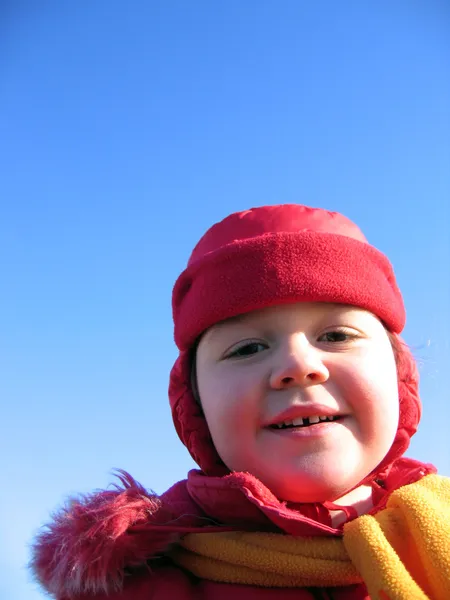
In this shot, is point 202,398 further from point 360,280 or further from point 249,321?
point 360,280

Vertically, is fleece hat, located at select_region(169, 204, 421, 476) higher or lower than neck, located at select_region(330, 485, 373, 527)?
higher

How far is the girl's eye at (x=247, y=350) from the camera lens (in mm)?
1818

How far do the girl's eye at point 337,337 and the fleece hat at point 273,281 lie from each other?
3.6 inches

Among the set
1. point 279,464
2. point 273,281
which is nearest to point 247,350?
point 273,281

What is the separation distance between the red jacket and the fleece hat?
0.20m

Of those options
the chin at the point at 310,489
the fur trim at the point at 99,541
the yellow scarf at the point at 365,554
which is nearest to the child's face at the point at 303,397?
the chin at the point at 310,489

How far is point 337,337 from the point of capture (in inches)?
71.8

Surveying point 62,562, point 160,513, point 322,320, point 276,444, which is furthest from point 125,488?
point 322,320

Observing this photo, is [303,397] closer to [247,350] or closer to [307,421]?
[307,421]

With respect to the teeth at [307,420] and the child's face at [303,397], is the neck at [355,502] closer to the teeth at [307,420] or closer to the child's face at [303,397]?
the child's face at [303,397]

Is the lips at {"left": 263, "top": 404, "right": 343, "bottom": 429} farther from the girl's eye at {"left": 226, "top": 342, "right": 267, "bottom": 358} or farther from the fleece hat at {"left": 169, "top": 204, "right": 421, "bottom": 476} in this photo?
the fleece hat at {"left": 169, "top": 204, "right": 421, "bottom": 476}

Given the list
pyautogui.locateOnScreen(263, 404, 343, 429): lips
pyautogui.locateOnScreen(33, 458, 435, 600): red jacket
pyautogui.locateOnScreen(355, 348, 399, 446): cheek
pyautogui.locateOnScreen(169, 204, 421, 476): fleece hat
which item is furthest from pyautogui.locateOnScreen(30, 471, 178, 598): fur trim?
pyautogui.locateOnScreen(355, 348, 399, 446): cheek

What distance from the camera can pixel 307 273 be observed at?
6.02 ft

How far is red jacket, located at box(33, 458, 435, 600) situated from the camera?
164cm
